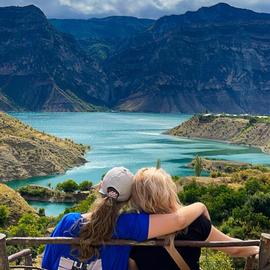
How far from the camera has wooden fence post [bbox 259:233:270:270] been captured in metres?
7.18

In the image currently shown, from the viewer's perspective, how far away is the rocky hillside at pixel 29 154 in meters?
144

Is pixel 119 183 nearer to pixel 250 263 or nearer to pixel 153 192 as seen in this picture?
pixel 153 192

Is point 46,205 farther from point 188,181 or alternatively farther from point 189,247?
point 189,247

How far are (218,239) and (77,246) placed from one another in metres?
2.00

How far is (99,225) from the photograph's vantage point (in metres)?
7.08

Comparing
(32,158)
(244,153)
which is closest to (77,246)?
(32,158)

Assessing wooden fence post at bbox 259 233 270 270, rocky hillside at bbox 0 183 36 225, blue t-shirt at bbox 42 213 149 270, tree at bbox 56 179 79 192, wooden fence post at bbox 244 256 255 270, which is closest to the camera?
blue t-shirt at bbox 42 213 149 270

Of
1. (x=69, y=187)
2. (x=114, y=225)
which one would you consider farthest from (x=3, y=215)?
(x=114, y=225)

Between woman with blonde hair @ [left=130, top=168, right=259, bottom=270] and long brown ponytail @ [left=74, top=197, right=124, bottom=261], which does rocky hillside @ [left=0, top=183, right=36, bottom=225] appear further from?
woman with blonde hair @ [left=130, top=168, right=259, bottom=270]

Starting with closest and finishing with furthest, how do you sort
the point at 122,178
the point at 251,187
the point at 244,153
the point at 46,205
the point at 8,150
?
the point at 122,178 → the point at 251,187 → the point at 46,205 → the point at 8,150 → the point at 244,153

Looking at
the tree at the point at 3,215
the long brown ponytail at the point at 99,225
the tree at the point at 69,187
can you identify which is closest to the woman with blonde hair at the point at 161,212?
the long brown ponytail at the point at 99,225

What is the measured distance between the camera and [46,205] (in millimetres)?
103688

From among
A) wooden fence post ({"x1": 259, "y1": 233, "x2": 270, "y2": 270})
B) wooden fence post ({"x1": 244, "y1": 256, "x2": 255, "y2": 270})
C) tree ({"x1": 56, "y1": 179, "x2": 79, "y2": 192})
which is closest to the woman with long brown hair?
wooden fence post ({"x1": 259, "y1": 233, "x2": 270, "y2": 270})

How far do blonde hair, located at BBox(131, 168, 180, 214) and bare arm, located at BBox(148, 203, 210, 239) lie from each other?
4.8 inches
